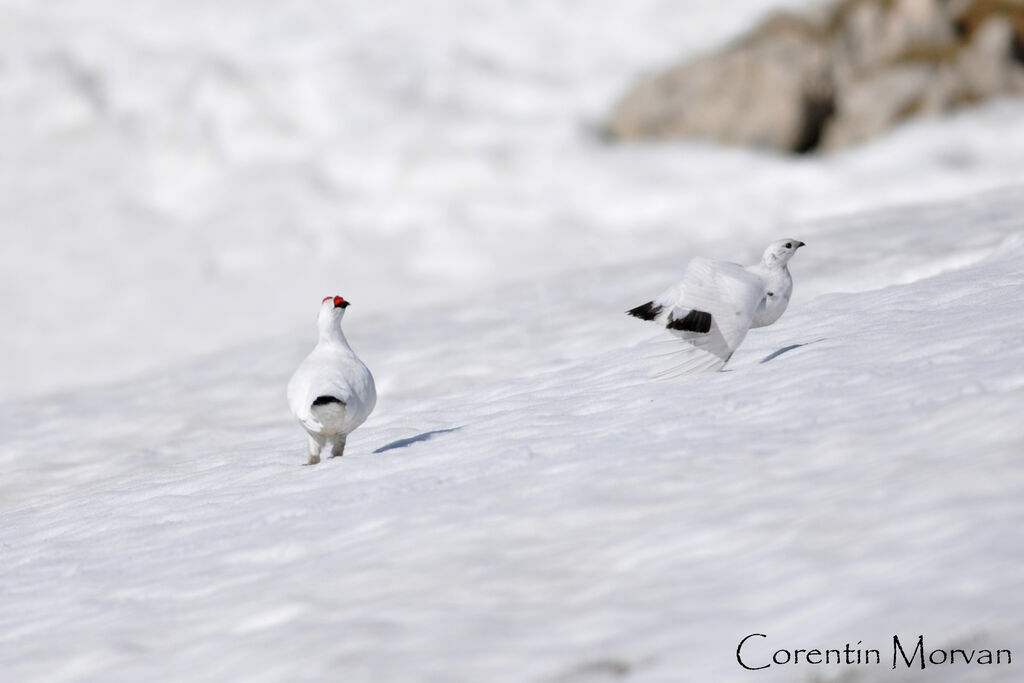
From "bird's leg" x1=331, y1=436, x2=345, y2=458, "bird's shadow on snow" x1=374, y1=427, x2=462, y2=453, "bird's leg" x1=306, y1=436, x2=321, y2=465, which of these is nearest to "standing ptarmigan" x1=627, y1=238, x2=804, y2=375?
"bird's shadow on snow" x1=374, y1=427, x2=462, y2=453

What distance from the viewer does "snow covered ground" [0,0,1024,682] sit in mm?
3562

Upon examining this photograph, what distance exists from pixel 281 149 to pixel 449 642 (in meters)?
13.8

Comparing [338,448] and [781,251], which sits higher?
[781,251]

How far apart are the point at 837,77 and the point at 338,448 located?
11.1 metres

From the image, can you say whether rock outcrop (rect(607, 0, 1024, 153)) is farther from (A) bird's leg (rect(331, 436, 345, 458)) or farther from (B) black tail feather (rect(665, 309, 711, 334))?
(A) bird's leg (rect(331, 436, 345, 458))

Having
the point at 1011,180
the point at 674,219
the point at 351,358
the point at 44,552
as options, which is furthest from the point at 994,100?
the point at 44,552

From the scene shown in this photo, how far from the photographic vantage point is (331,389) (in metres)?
5.52

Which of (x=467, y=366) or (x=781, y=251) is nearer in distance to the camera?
(x=781, y=251)

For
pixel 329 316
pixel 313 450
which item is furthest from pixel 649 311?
pixel 313 450

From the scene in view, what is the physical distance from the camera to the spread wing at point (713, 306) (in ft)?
19.2

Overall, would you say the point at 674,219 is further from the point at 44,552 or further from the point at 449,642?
the point at 449,642

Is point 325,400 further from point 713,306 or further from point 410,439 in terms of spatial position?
point 713,306

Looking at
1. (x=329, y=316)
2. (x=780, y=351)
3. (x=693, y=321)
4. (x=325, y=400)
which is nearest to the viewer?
(x=325, y=400)

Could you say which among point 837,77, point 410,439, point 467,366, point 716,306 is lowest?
point 410,439
